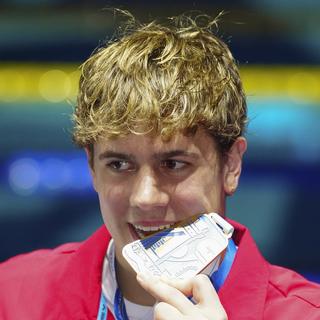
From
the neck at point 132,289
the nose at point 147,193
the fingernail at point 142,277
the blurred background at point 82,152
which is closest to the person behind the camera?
the fingernail at point 142,277

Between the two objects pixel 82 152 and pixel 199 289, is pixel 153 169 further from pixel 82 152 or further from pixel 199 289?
pixel 82 152

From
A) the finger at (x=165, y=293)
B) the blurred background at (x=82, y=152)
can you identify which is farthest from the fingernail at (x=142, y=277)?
the blurred background at (x=82, y=152)

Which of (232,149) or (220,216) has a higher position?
(232,149)

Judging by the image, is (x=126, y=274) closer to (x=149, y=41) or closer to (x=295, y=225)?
(x=149, y=41)

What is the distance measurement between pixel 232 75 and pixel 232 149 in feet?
0.63

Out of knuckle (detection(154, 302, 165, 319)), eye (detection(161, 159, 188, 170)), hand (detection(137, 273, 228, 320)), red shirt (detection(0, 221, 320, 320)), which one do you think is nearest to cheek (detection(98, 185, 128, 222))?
eye (detection(161, 159, 188, 170))

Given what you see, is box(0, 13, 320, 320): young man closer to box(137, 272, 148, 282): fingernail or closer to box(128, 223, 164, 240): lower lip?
box(128, 223, 164, 240): lower lip

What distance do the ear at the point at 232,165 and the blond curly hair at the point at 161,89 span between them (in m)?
0.03

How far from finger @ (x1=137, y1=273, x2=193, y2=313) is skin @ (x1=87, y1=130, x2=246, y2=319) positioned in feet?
0.90

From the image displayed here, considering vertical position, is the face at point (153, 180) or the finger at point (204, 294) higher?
the face at point (153, 180)

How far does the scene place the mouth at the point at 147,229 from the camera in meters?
2.06

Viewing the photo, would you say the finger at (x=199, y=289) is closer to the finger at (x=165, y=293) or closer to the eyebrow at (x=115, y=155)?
the finger at (x=165, y=293)

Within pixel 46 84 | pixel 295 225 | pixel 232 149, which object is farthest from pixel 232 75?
pixel 46 84

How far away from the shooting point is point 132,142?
2033mm
